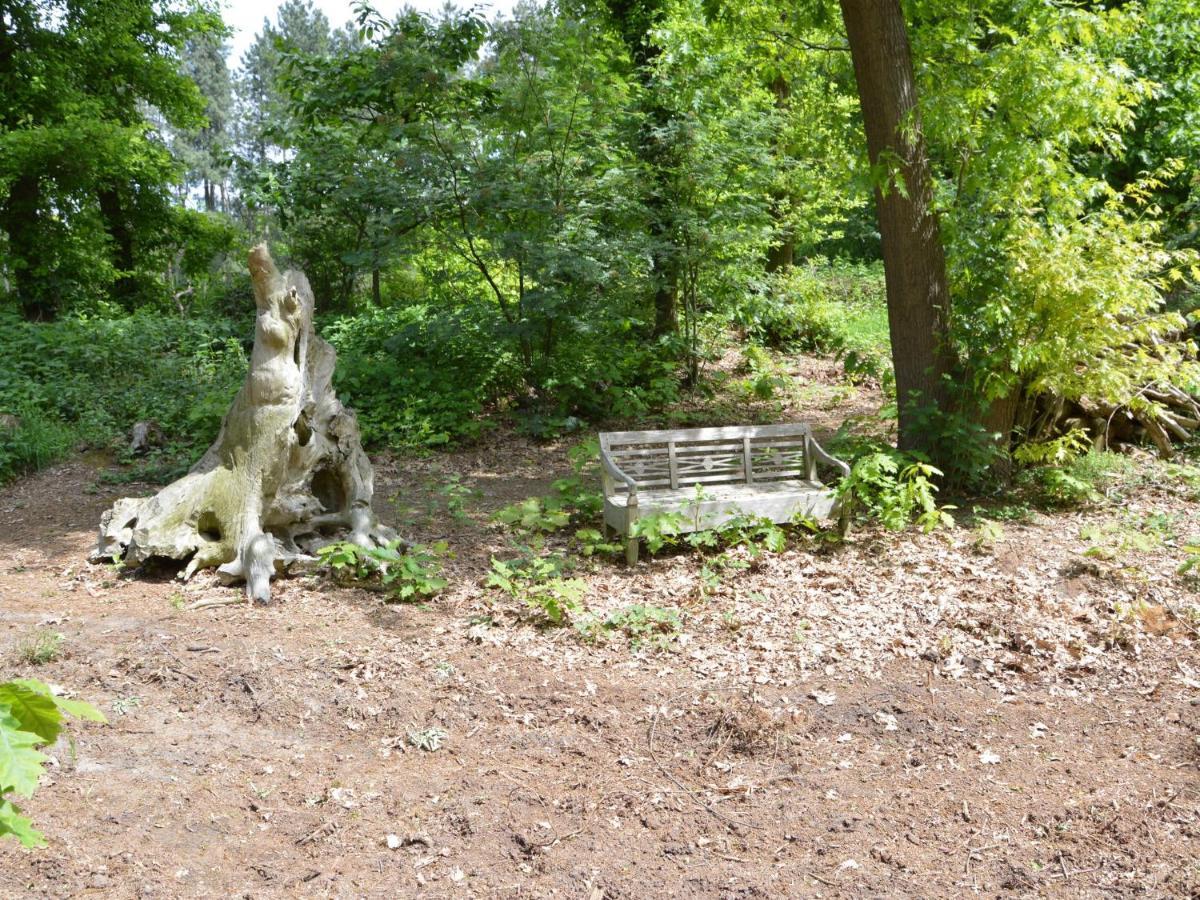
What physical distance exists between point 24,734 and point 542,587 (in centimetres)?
450

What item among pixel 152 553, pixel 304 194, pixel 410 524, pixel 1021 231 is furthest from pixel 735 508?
pixel 304 194

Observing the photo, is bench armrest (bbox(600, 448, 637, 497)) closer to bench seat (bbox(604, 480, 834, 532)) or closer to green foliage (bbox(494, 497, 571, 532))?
bench seat (bbox(604, 480, 834, 532))

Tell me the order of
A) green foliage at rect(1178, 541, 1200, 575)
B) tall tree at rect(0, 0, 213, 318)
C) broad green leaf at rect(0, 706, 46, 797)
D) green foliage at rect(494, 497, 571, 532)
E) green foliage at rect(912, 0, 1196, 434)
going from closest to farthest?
broad green leaf at rect(0, 706, 46, 797) < green foliage at rect(1178, 541, 1200, 575) < green foliage at rect(912, 0, 1196, 434) < green foliage at rect(494, 497, 571, 532) < tall tree at rect(0, 0, 213, 318)

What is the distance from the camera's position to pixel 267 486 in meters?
6.73

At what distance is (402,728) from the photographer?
471 cm

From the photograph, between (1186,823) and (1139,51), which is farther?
(1139,51)

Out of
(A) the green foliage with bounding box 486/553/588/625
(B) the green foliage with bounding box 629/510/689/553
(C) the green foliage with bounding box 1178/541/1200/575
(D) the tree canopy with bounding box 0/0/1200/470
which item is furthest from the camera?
(D) the tree canopy with bounding box 0/0/1200/470

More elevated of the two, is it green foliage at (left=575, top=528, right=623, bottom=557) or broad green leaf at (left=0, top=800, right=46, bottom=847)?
broad green leaf at (left=0, top=800, right=46, bottom=847)

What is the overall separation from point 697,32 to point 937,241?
14.5 ft

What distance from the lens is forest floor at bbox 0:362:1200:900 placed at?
371 centimetres

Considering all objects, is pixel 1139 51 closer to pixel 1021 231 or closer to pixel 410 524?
pixel 1021 231

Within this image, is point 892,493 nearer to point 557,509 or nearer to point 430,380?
point 557,509

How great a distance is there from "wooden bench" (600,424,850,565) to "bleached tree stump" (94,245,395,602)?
5.87ft

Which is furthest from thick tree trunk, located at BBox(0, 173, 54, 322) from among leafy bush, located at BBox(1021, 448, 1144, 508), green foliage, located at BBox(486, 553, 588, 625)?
leafy bush, located at BBox(1021, 448, 1144, 508)
